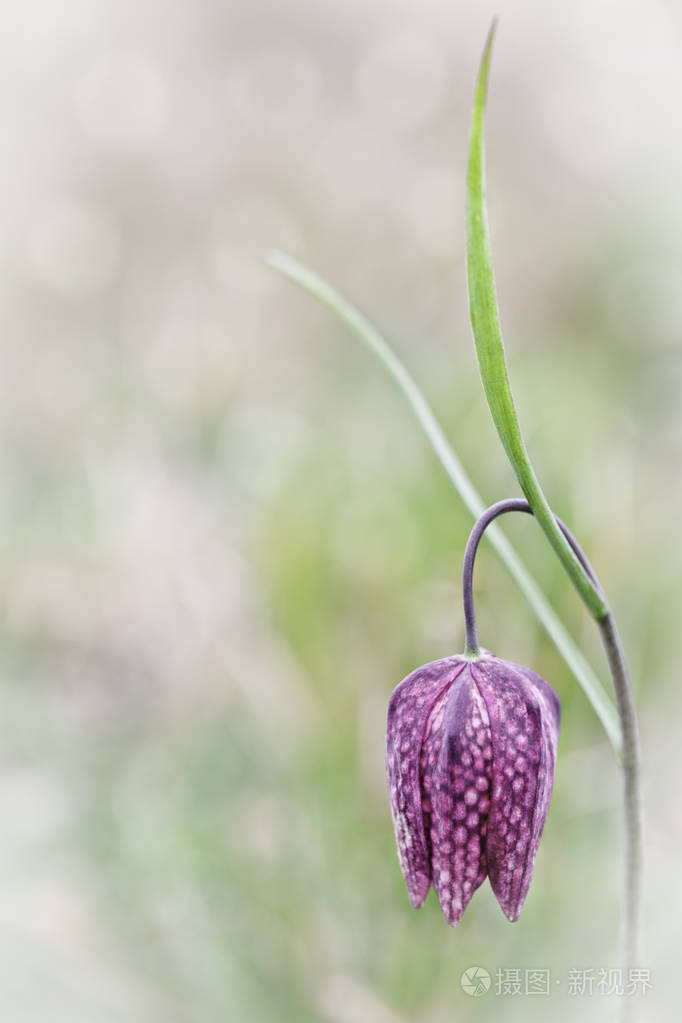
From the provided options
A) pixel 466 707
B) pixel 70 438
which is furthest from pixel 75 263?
pixel 466 707

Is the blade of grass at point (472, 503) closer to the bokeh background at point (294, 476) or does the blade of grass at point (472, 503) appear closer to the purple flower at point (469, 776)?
the purple flower at point (469, 776)

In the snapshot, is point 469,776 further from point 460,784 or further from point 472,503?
point 472,503

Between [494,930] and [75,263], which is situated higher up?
[75,263]

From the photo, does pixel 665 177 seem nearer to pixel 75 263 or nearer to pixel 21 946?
pixel 75 263

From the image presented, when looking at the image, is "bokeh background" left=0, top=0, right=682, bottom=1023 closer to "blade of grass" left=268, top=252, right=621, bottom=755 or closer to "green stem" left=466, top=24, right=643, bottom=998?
"blade of grass" left=268, top=252, right=621, bottom=755

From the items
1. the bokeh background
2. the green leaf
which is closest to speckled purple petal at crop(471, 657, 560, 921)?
the green leaf

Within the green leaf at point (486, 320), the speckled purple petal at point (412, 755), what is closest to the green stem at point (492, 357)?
the green leaf at point (486, 320)
